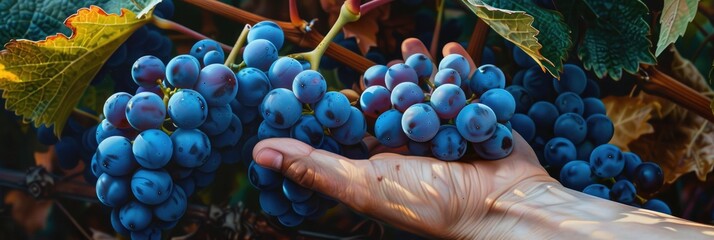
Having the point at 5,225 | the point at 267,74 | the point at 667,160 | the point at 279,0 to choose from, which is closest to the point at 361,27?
the point at 279,0

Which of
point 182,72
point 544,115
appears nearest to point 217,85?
point 182,72

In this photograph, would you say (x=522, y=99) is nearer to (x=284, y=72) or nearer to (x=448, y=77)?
(x=448, y=77)

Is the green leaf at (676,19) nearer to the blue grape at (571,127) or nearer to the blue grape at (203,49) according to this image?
the blue grape at (571,127)

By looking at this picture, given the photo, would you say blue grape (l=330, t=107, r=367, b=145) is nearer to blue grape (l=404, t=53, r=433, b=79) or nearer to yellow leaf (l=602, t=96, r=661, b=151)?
blue grape (l=404, t=53, r=433, b=79)

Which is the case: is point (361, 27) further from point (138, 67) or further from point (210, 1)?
point (138, 67)

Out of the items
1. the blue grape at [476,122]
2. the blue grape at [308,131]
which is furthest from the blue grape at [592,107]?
the blue grape at [308,131]

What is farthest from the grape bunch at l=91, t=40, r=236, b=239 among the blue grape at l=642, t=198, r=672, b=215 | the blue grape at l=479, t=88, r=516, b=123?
the blue grape at l=642, t=198, r=672, b=215
